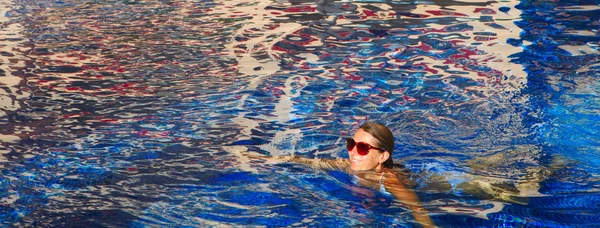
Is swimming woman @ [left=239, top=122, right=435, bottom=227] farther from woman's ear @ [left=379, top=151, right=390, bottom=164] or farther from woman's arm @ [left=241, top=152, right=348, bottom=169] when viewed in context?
woman's arm @ [left=241, top=152, right=348, bottom=169]

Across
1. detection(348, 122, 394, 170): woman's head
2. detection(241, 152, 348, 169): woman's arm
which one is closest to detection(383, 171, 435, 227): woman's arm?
detection(348, 122, 394, 170): woman's head

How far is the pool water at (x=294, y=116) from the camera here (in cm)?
432

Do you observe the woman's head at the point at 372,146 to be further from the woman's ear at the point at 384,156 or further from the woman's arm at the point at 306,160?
the woman's arm at the point at 306,160

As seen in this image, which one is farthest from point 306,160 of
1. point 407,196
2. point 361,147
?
point 407,196

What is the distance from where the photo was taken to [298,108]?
21.4 ft

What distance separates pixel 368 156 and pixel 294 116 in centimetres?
177

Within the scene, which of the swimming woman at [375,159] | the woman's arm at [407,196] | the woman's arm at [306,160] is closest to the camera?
the woman's arm at [407,196]

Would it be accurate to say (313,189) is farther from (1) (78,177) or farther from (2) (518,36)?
(2) (518,36)

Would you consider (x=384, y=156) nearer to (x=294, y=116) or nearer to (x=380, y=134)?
(x=380, y=134)

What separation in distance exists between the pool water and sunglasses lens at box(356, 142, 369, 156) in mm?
218

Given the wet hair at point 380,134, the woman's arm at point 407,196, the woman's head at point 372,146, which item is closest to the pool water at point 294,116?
the woman's arm at point 407,196

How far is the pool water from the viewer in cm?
432

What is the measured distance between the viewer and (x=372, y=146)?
4.60 metres

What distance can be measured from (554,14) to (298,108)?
642 cm
